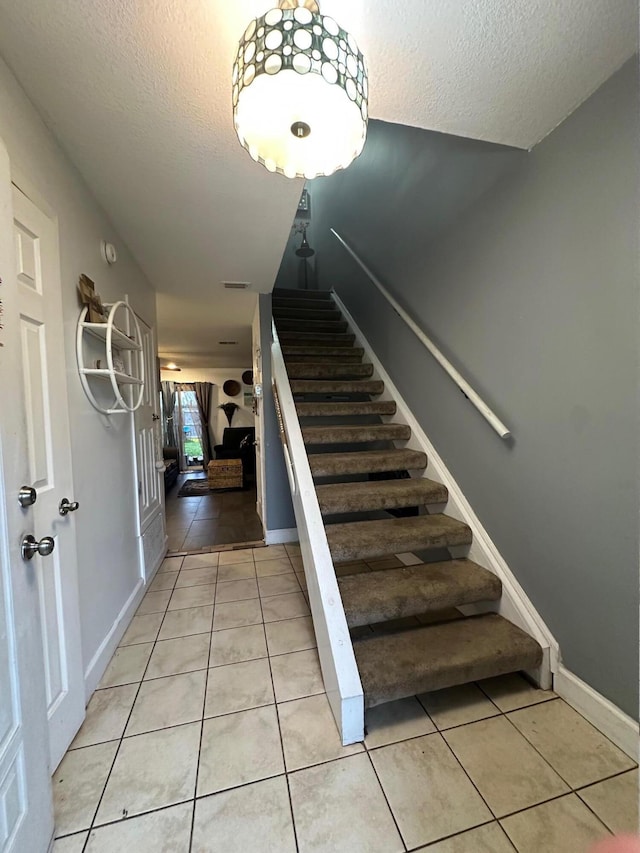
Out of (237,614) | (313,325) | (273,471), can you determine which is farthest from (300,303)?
(237,614)

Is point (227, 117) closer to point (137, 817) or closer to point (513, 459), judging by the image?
point (513, 459)

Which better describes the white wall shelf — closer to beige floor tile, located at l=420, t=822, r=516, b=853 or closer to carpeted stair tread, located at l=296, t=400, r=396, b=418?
carpeted stair tread, located at l=296, t=400, r=396, b=418

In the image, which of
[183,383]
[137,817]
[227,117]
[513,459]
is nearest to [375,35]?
[227,117]

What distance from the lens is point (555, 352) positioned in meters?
1.40

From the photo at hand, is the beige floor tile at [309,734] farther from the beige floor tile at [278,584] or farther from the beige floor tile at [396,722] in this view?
the beige floor tile at [278,584]

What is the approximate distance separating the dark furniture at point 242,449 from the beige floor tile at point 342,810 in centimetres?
505

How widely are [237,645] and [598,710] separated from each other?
1589 mm

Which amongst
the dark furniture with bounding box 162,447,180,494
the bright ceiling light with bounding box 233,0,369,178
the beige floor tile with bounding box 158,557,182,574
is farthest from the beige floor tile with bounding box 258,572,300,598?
the dark furniture with bounding box 162,447,180,494

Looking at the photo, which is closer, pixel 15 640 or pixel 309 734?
pixel 15 640

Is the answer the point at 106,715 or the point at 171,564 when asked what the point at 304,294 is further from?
the point at 106,715

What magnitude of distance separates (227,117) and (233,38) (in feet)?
0.87

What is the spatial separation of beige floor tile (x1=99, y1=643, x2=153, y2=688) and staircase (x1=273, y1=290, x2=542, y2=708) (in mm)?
1067

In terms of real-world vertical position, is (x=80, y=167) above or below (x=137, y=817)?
above

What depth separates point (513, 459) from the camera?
1.63 m
